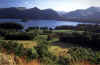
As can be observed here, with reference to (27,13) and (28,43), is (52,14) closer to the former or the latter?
(27,13)

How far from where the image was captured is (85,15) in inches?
201

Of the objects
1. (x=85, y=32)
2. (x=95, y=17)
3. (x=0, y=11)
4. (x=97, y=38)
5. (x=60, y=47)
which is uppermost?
(x=0, y=11)

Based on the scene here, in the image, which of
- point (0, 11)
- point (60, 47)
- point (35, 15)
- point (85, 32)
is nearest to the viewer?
point (0, 11)

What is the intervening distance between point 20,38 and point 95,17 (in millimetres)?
3999

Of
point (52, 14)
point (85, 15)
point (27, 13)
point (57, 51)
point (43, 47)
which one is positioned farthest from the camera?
point (85, 15)

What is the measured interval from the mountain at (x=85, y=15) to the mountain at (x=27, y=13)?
30.9 inches

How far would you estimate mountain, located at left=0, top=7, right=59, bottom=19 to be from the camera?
4019mm

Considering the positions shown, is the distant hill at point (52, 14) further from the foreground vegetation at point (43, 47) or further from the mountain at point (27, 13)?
the foreground vegetation at point (43, 47)

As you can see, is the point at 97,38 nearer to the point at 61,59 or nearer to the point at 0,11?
the point at 61,59

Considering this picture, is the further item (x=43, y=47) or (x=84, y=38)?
(x=84, y=38)

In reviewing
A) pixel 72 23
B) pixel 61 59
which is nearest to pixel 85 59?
pixel 61 59

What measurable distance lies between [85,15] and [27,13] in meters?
3.05

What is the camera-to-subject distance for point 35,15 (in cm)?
442

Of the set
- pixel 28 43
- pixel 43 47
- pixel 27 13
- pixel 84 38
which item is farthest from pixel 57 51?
pixel 27 13
